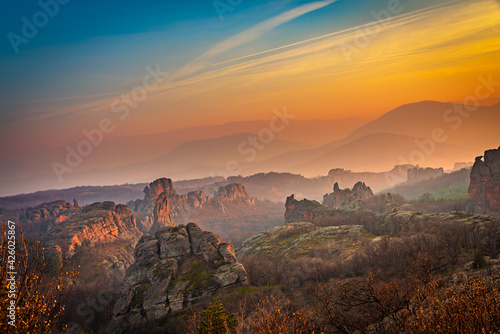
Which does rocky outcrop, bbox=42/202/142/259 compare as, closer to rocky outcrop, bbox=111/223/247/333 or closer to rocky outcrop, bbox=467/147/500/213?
rocky outcrop, bbox=111/223/247/333

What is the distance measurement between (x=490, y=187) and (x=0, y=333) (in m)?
172

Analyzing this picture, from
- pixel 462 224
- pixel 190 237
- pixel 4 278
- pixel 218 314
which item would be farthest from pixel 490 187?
pixel 4 278

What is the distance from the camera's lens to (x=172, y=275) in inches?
3322

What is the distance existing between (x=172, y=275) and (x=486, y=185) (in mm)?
151204

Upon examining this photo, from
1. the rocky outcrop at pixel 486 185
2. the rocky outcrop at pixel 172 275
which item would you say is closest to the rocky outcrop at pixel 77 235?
the rocky outcrop at pixel 172 275

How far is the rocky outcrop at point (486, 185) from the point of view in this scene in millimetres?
125312

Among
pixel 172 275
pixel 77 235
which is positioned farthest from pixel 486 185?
pixel 77 235

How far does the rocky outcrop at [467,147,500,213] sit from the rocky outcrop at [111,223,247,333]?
127 meters

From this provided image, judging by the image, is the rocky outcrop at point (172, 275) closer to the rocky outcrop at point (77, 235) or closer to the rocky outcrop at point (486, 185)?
the rocky outcrop at point (77, 235)

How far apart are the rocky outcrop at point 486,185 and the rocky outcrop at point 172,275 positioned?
127m

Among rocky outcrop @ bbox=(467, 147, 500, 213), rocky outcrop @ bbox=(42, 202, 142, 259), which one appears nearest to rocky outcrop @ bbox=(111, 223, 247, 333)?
rocky outcrop @ bbox=(42, 202, 142, 259)

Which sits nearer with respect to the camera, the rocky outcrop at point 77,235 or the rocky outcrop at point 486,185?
the rocky outcrop at point 486,185

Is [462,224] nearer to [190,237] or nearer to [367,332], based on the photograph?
[367,332]

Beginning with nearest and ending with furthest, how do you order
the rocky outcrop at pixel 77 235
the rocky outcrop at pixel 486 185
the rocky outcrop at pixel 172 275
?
the rocky outcrop at pixel 172 275 < the rocky outcrop at pixel 486 185 < the rocky outcrop at pixel 77 235
